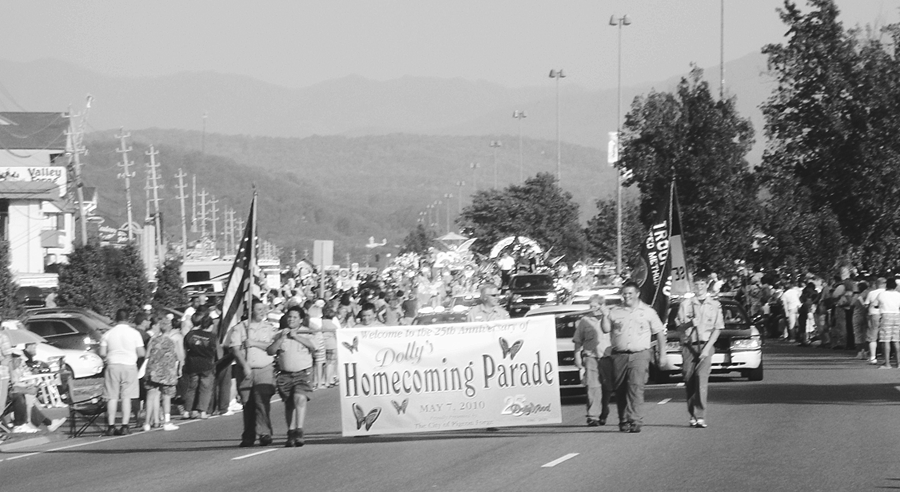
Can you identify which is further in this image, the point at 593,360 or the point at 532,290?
the point at 532,290

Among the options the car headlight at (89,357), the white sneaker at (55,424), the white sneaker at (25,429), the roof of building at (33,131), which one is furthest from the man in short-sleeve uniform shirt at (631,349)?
the roof of building at (33,131)

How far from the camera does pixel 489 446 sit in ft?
53.3

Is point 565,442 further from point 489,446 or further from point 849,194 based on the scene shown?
point 849,194

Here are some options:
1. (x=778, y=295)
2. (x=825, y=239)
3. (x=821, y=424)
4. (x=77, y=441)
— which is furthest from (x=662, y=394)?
(x=825, y=239)

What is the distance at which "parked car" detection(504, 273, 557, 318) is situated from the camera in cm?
4999

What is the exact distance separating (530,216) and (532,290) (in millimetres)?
40928

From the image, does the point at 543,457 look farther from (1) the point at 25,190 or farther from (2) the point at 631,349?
(1) the point at 25,190

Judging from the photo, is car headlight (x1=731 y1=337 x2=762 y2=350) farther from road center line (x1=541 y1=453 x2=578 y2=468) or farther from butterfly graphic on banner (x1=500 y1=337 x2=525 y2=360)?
road center line (x1=541 y1=453 x2=578 y2=468)

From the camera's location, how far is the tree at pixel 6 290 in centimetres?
3458

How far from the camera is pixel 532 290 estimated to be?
51.1m

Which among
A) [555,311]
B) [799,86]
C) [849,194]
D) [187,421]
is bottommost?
[187,421]

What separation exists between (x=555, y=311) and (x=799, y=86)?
17.7 m

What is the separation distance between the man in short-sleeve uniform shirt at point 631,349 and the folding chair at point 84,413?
8.12 m

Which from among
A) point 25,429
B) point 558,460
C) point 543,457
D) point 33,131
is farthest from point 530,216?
point 558,460
